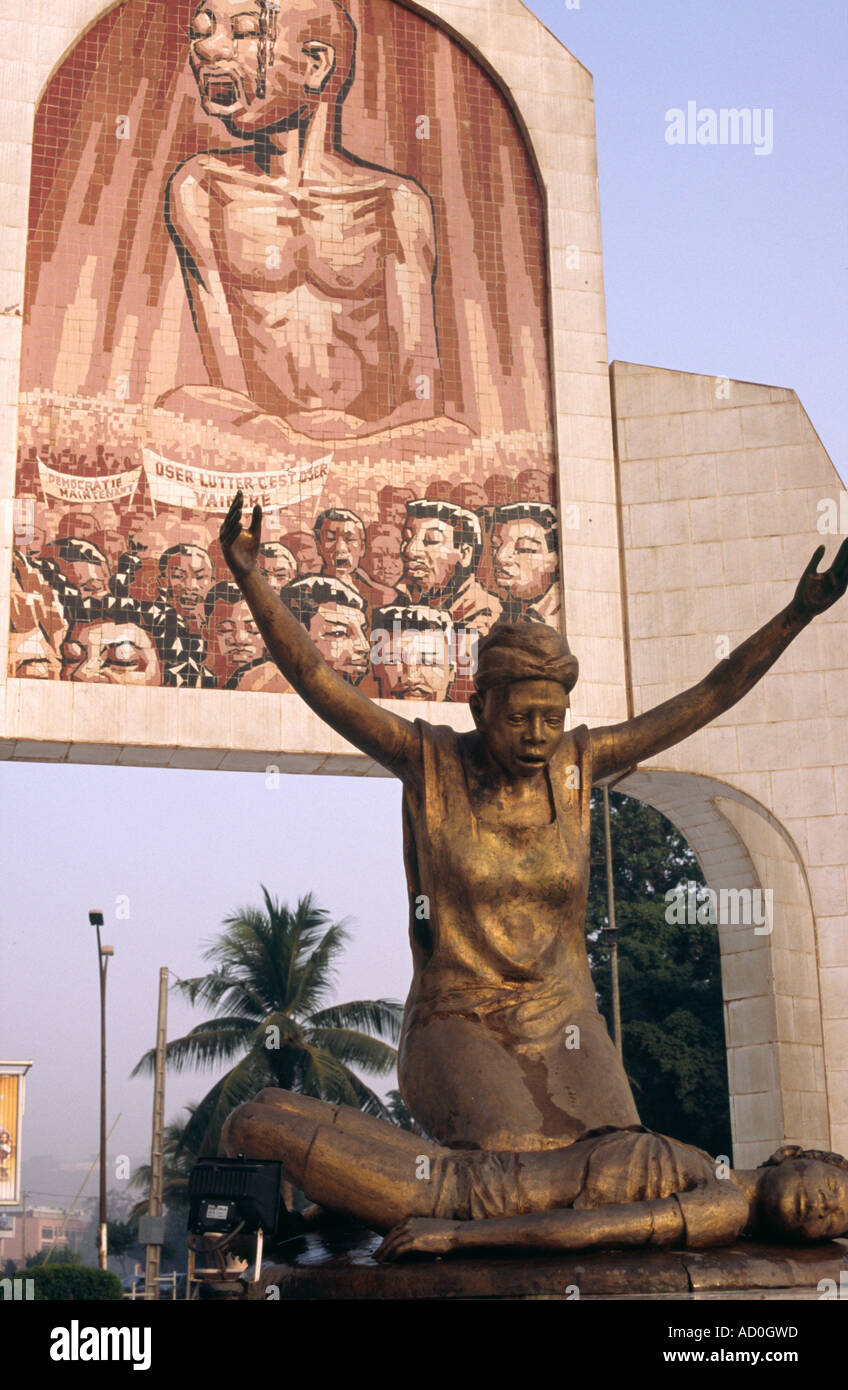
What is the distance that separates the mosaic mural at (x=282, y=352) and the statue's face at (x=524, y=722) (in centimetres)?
615

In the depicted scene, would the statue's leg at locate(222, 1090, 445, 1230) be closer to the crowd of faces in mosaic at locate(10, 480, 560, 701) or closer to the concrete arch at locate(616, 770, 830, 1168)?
the crowd of faces in mosaic at locate(10, 480, 560, 701)

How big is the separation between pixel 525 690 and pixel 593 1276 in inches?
58.2

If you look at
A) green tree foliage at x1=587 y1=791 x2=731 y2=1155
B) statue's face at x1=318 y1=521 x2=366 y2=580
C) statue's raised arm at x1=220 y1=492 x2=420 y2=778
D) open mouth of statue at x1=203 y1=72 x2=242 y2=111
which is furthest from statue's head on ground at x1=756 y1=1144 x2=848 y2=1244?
green tree foliage at x1=587 y1=791 x2=731 y2=1155

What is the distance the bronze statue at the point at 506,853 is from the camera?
12.7 ft

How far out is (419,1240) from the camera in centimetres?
316

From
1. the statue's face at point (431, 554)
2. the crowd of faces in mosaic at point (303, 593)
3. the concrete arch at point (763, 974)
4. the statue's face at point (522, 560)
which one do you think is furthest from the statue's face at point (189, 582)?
the concrete arch at point (763, 974)

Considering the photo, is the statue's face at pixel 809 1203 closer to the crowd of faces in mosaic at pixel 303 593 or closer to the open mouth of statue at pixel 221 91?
the crowd of faces in mosaic at pixel 303 593

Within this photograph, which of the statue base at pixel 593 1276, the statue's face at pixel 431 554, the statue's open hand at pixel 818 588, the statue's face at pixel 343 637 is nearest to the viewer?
the statue base at pixel 593 1276

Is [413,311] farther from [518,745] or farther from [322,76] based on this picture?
[518,745]

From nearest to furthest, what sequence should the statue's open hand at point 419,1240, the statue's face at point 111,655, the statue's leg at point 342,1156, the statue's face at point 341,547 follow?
the statue's open hand at point 419,1240 < the statue's leg at point 342,1156 < the statue's face at point 111,655 < the statue's face at point 341,547

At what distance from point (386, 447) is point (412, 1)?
3499 millimetres

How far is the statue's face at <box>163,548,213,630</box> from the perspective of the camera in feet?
33.4

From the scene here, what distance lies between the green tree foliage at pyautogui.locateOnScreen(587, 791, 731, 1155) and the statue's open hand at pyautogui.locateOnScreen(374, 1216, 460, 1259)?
60.5ft
